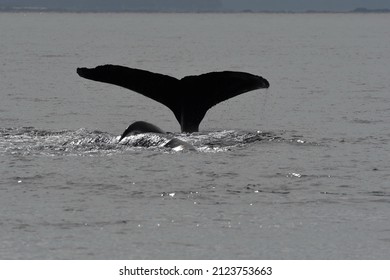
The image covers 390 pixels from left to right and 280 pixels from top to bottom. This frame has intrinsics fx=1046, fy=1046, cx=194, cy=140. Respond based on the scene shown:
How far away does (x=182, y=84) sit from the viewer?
55.6ft

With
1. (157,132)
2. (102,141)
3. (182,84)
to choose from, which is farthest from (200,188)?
(102,141)

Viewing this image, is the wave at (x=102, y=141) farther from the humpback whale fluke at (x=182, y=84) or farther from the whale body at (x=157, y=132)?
the humpback whale fluke at (x=182, y=84)

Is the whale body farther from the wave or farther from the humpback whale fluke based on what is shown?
the humpback whale fluke

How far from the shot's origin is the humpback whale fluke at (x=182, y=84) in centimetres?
1644

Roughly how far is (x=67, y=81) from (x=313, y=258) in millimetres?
29965

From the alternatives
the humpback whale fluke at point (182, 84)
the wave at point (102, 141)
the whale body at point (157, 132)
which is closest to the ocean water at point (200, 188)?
the wave at point (102, 141)

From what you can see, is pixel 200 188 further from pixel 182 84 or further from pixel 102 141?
pixel 102 141

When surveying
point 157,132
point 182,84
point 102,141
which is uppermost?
point 182,84

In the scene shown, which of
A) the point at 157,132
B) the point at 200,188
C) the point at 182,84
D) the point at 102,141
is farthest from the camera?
the point at 102,141

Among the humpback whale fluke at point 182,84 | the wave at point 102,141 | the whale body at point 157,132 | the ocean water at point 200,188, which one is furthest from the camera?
the wave at point 102,141

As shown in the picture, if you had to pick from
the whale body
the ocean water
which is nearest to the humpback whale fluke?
the whale body

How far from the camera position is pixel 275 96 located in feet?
109

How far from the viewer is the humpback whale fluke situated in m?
16.4
